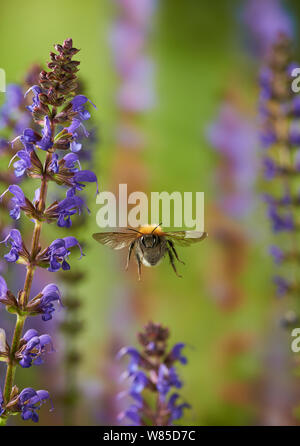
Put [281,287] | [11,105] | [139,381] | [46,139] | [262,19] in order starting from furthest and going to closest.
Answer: [262,19]
[281,287]
[11,105]
[139,381]
[46,139]

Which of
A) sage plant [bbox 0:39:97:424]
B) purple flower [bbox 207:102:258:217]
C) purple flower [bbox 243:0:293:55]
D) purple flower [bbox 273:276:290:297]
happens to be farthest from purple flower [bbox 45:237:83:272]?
purple flower [bbox 243:0:293:55]

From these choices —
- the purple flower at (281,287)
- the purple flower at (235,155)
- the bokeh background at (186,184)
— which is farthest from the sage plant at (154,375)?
the purple flower at (235,155)

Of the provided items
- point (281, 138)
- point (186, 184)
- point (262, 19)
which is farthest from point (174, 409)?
point (262, 19)

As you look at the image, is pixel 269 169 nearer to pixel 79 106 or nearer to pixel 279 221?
pixel 279 221

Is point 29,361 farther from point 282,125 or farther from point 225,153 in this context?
point 225,153

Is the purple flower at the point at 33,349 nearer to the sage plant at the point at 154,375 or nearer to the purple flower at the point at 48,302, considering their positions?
the purple flower at the point at 48,302

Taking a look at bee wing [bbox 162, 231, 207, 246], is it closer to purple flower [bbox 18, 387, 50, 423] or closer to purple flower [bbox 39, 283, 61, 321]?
purple flower [bbox 39, 283, 61, 321]

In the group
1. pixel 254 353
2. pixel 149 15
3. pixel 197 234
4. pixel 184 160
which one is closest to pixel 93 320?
pixel 254 353
